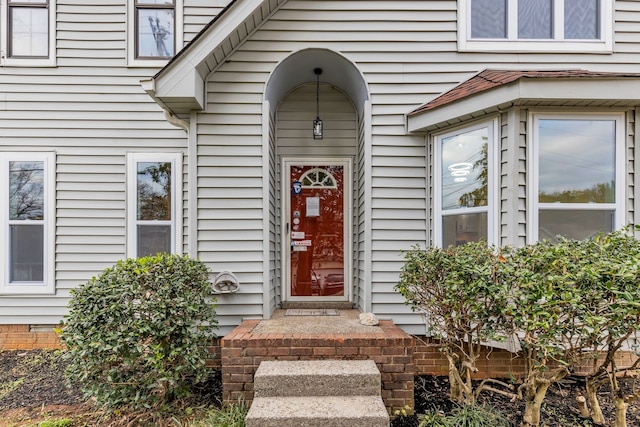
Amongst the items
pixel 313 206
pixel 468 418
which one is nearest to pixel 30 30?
pixel 313 206

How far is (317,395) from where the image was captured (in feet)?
9.30

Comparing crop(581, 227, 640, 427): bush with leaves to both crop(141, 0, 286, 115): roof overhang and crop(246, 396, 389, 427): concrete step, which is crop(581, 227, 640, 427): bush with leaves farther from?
crop(141, 0, 286, 115): roof overhang

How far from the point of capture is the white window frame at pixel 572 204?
3297 mm

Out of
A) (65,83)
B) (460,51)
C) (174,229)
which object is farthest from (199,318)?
(460,51)

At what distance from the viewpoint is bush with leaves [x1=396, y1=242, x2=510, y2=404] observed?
275cm

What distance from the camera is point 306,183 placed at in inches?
187

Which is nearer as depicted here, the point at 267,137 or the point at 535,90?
the point at 535,90

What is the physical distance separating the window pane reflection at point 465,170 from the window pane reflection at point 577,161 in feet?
1.75

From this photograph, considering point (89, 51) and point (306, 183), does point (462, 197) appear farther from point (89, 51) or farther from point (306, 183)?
point (89, 51)

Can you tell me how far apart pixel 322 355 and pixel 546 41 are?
4.38 meters

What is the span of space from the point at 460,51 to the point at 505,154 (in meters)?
1.49

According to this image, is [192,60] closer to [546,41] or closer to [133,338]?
[133,338]

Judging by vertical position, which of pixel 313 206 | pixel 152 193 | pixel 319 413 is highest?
pixel 152 193

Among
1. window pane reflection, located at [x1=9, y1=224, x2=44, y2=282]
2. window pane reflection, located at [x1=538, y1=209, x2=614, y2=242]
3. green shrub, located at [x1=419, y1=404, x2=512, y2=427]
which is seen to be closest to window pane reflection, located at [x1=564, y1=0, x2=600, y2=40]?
window pane reflection, located at [x1=538, y1=209, x2=614, y2=242]
